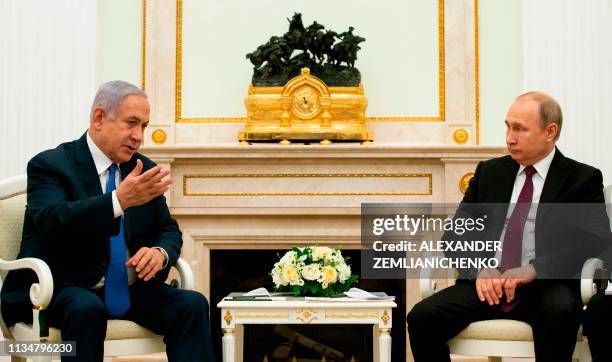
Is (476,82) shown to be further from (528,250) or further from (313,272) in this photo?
(313,272)

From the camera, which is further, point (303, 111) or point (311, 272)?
point (303, 111)

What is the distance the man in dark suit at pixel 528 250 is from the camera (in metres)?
3.28

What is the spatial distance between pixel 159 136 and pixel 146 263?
2.52 m

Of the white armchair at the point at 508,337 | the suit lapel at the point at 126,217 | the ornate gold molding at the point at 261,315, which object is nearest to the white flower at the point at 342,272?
the ornate gold molding at the point at 261,315

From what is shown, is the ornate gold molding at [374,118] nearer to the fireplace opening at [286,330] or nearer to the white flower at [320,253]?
the fireplace opening at [286,330]

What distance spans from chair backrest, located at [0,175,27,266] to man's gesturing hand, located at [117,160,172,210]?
0.74 meters

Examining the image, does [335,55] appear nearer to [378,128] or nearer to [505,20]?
[378,128]

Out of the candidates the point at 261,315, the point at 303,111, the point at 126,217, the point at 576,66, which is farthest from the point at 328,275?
the point at 576,66

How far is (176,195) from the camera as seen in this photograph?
17.7 ft

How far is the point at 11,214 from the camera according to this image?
353cm

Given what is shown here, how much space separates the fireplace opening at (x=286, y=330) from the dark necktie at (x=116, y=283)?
93.6 inches

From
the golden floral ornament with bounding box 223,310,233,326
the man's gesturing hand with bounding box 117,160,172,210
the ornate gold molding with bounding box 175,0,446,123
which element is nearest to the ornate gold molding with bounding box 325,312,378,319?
the golden floral ornament with bounding box 223,310,233,326

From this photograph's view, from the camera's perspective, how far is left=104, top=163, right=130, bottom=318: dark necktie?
3164 mm

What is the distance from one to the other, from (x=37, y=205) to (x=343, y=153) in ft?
8.22
